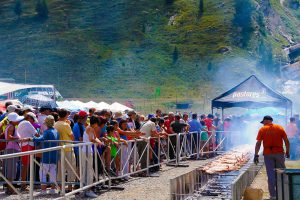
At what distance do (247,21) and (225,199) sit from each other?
115m

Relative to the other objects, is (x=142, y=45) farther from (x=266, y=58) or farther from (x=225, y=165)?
(x=225, y=165)

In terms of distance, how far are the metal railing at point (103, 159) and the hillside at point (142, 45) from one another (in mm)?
74086

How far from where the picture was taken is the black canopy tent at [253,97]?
29469 millimetres

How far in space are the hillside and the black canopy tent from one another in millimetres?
68389

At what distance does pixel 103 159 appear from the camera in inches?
628

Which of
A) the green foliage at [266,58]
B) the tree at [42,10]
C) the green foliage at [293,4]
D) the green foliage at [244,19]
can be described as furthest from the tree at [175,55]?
the green foliage at [293,4]

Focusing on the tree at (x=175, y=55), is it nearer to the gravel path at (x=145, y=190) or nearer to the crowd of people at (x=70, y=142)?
the crowd of people at (x=70, y=142)

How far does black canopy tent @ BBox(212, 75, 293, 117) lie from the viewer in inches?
1160

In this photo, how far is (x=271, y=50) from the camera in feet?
404

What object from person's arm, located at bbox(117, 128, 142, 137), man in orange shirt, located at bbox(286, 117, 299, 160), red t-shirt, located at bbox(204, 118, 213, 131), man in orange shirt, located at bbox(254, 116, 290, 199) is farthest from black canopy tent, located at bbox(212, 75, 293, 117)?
man in orange shirt, located at bbox(254, 116, 290, 199)

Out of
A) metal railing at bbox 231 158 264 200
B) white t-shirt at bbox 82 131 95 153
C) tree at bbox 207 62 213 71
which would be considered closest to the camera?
metal railing at bbox 231 158 264 200

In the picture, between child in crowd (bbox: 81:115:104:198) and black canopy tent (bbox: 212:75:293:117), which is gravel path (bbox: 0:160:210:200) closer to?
child in crowd (bbox: 81:115:104:198)

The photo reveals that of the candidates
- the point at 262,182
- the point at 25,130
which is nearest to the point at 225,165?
the point at 262,182

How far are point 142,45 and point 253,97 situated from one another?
91.7 metres
